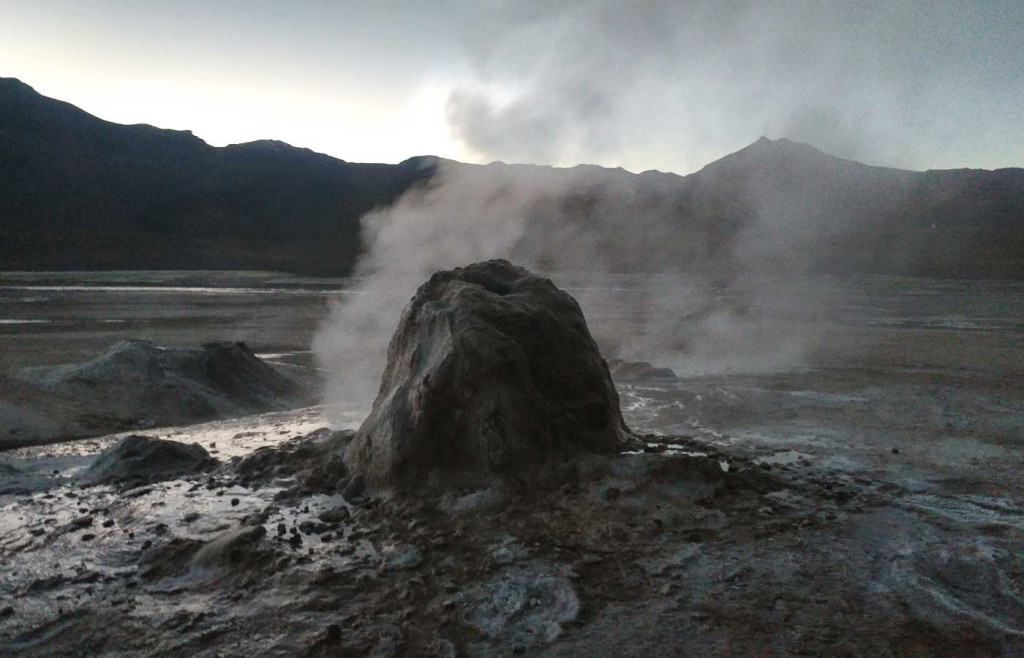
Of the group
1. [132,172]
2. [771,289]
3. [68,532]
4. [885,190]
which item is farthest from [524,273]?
[132,172]

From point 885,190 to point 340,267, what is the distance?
61.1 metres

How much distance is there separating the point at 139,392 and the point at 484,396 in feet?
18.4

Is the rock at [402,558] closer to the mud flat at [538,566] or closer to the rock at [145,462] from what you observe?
the mud flat at [538,566]

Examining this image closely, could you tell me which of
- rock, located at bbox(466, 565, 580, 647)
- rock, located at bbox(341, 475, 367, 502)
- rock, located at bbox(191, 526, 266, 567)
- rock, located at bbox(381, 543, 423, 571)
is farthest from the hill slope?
rock, located at bbox(466, 565, 580, 647)

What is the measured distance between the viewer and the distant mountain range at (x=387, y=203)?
31.5 m

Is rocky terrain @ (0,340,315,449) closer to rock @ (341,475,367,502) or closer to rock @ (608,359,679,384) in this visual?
rock @ (341,475,367,502)

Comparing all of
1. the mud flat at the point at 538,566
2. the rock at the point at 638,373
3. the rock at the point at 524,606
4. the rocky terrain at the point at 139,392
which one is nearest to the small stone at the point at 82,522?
the mud flat at the point at 538,566

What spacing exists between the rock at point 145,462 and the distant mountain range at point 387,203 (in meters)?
12.1

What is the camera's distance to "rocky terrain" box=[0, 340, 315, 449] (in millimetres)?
8125

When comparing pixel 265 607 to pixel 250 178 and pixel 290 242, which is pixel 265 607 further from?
pixel 250 178

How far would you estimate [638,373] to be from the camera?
11633mm

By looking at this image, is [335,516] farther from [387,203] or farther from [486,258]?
[387,203]

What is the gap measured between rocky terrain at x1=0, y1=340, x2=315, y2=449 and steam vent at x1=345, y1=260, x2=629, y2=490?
381cm

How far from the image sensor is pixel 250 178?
336 feet
